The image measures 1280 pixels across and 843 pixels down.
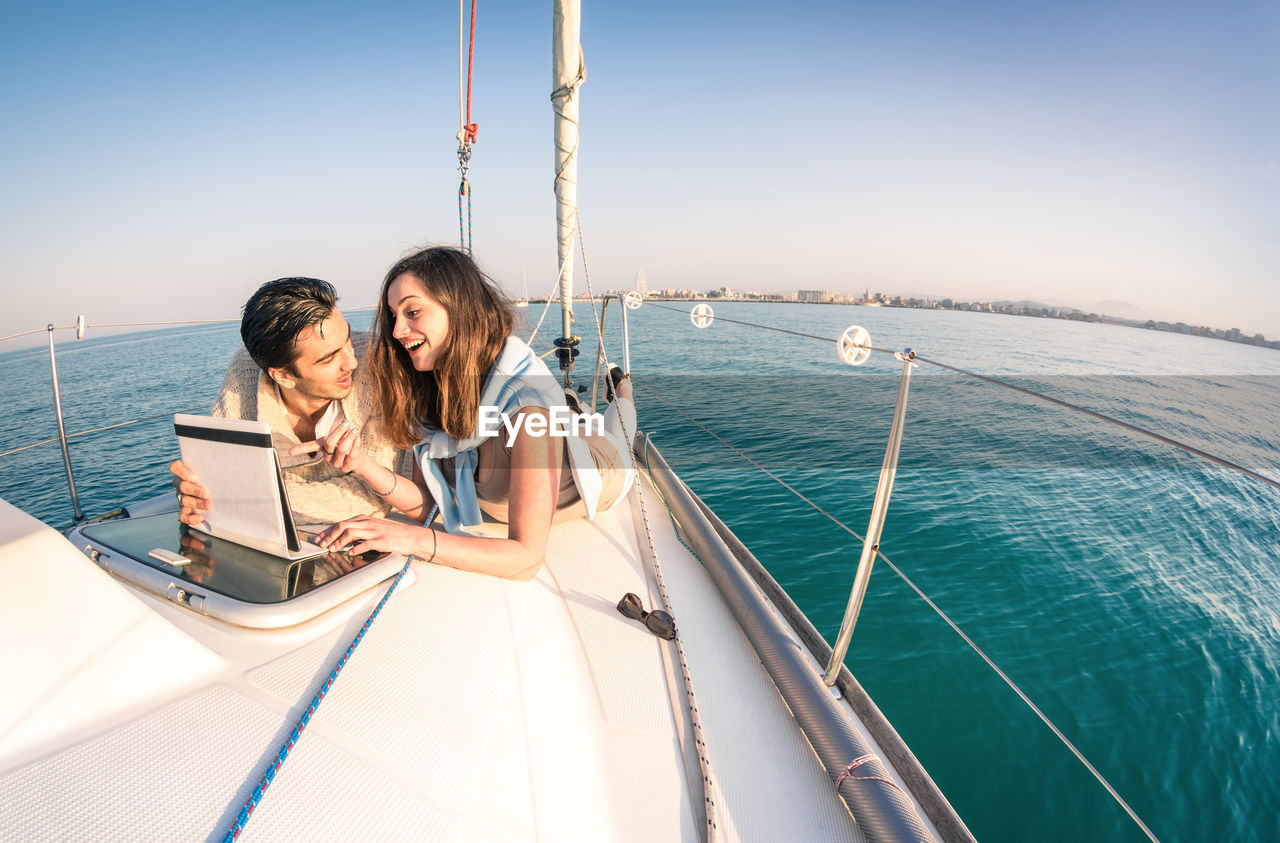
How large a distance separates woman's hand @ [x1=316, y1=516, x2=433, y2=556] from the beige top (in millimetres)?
356

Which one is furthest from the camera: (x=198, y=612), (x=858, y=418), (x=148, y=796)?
(x=858, y=418)

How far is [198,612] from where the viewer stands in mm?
1123

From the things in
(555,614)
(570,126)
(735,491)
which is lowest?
(735,491)

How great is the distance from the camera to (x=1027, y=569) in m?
4.16

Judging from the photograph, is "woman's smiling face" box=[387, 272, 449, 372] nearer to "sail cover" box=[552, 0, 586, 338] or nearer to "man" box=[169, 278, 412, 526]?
"man" box=[169, 278, 412, 526]

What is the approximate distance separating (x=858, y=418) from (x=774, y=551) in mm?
5585

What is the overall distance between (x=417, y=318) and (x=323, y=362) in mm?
337

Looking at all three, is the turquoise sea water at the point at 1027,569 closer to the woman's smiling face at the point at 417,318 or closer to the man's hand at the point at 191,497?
the woman's smiling face at the point at 417,318

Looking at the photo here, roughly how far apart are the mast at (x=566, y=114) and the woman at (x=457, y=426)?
2.60 meters

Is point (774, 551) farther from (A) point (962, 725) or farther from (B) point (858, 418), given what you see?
(B) point (858, 418)

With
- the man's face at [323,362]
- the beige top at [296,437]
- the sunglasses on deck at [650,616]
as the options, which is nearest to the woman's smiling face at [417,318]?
the man's face at [323,362]

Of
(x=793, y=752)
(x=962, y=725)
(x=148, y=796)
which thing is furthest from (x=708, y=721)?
(x=962, y=725)

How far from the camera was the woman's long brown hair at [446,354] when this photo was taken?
1.52 meters

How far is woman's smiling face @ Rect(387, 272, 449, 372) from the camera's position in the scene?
1.47 m
